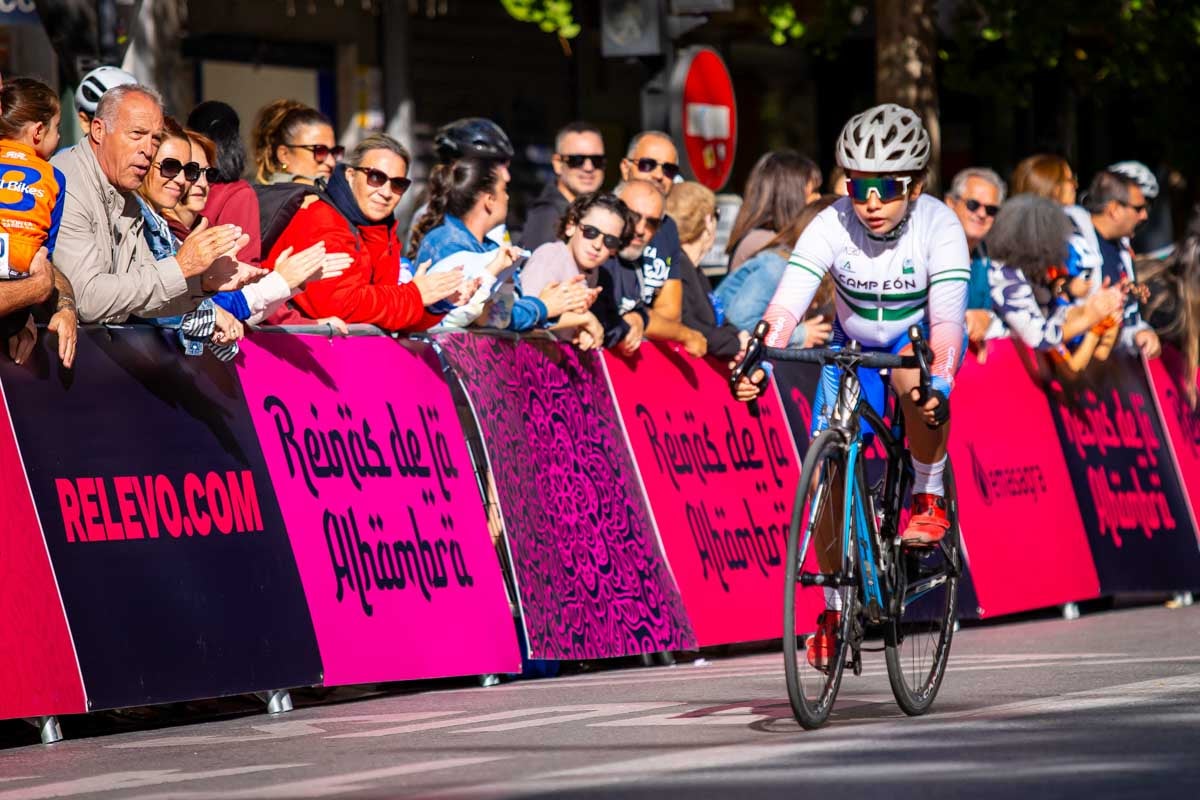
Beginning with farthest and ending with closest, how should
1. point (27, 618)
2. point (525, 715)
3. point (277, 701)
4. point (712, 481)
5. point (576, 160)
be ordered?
1. point (576, 160)
2. point (712, 481)
3. point (277, 701)
4. point (525, 715)
5. point (27, 618)

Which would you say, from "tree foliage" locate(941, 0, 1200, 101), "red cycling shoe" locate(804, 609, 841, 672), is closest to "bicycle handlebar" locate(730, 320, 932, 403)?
"red cycling shoe" locate(804, 609, 841, 672)

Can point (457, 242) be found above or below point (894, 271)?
above

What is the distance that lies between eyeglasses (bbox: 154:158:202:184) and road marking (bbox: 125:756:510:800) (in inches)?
125

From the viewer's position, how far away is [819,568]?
8828 millimetres

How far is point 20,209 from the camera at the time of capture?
9.09 metres

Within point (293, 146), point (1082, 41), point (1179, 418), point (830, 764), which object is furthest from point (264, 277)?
point (1082, 41)

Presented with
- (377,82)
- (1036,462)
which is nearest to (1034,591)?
(1036,462)

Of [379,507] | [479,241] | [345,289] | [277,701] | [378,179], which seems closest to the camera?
[277,701]

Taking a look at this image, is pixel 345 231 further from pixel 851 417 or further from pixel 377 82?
pixel 377 82

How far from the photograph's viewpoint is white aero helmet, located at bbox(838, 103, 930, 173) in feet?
30.3

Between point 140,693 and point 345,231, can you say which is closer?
point 140,693

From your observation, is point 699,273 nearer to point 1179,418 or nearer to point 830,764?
point 1179,418

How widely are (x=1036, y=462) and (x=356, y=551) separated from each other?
216 inches

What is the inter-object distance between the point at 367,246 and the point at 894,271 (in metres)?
2.69
